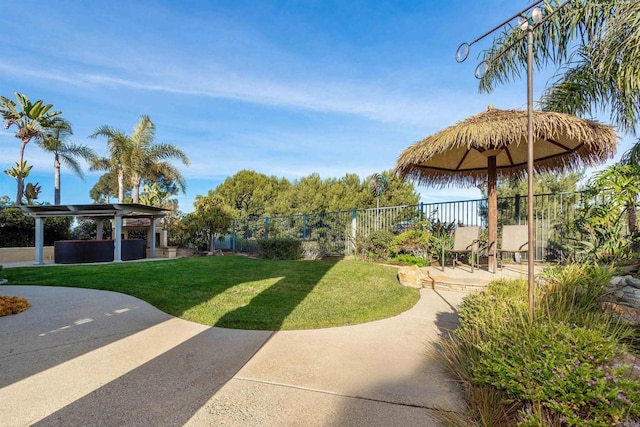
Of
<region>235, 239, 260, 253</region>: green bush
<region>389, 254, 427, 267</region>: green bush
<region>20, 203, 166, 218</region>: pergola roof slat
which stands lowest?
<region>235, 239, 260, 253</region>: green bush

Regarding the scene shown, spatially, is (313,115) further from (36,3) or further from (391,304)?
(391,304)

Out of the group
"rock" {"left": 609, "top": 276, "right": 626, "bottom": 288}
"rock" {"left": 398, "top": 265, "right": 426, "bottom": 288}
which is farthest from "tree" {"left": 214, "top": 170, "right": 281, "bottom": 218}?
"rock" {"left": 609, "top": 276, "right": 626, "bottom": 288}

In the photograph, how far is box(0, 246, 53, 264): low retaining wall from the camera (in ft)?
48.6

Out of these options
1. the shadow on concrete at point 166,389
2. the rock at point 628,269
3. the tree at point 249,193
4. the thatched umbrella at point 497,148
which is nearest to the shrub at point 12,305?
the shadow on concrete at point 166,389

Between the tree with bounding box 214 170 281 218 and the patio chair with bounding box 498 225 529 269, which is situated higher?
the tree with bounding box 214 170 281 218

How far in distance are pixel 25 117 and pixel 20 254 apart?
8.28 meters

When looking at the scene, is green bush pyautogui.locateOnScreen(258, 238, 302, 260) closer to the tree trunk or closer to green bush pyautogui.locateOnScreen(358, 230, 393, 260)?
green bush pyautogui.locateOnScreen(358, 230, 393, 260)

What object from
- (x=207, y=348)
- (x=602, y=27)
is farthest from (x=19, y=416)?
(x=602, y=27)

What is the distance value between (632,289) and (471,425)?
9.24ft

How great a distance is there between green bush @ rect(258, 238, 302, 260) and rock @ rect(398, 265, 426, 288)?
6035 millimetres

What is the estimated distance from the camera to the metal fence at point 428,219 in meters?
7.31

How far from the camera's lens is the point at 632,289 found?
326 cm

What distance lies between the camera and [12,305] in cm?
461

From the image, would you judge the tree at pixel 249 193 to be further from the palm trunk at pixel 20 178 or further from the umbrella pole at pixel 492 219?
the umbrella pole at pixel 492 219
